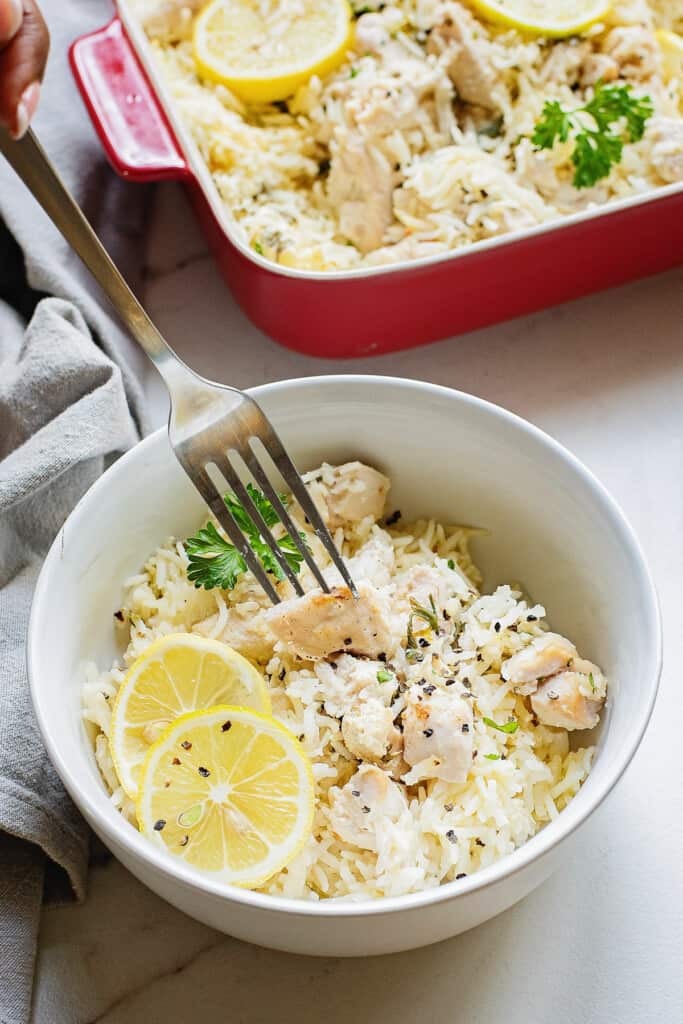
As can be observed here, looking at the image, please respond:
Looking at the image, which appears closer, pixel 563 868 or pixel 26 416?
pixel 563 868

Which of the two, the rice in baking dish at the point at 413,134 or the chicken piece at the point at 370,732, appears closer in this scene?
the chicken piece at the point at 370,732

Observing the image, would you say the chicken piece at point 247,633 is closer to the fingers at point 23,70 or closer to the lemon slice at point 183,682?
the lemon slice at point 183,682

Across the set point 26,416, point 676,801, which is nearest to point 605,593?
point 676,801

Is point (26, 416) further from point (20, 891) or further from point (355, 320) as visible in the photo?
point (20, 891)

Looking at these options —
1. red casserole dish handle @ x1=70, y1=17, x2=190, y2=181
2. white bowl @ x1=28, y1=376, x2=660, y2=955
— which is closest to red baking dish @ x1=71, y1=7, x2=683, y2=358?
red casserole dish handle @ x1=70, y1=17, x2=190, y2=181

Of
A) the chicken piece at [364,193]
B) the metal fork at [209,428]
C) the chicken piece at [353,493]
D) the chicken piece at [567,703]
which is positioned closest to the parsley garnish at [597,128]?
the chicken piece at [364,193]

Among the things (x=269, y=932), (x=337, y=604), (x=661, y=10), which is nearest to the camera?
(x=269, y=932)
